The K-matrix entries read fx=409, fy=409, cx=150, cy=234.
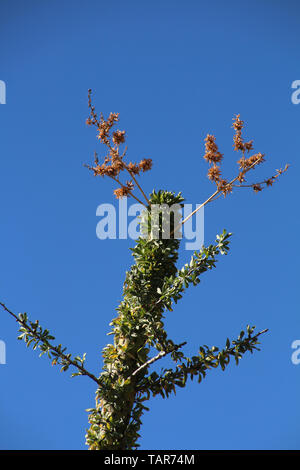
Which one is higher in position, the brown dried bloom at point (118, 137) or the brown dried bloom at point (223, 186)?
the brown dried bloom at point (118, 137)

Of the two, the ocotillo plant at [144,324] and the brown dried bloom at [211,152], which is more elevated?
the brown dried bloom at [211,152]

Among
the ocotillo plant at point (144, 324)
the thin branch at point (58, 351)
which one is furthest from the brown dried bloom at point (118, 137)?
the thin branch at point (58, 351)

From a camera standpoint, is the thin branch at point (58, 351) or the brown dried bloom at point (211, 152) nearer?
the thin branch at point (58, 351)

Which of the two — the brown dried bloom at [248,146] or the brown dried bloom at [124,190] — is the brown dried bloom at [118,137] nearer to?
the brown dried bloom at [124,190]

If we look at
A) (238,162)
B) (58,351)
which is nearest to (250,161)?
(238,162)

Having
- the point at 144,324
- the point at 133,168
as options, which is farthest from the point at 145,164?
the point at 144,324

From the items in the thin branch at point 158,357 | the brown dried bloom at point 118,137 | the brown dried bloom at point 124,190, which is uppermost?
the brown dried bloom at point 118,137

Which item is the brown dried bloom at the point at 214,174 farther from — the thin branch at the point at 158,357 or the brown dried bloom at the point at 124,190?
the thin branch at the point at 158,357

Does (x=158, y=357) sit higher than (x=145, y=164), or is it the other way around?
(x=145, y=164)

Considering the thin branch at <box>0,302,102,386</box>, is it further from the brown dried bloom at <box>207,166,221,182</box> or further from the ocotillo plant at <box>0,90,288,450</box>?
the brown dried bloom at <box>207,166,221,182</box>

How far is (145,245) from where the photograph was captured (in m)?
5.81

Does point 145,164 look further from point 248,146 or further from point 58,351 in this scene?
point 58,351

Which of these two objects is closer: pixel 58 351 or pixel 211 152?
pixel 58 351

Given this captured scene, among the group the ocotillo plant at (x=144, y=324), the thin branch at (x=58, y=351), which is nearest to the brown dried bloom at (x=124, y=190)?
the ocotillo plant at (x=144, y=324)
